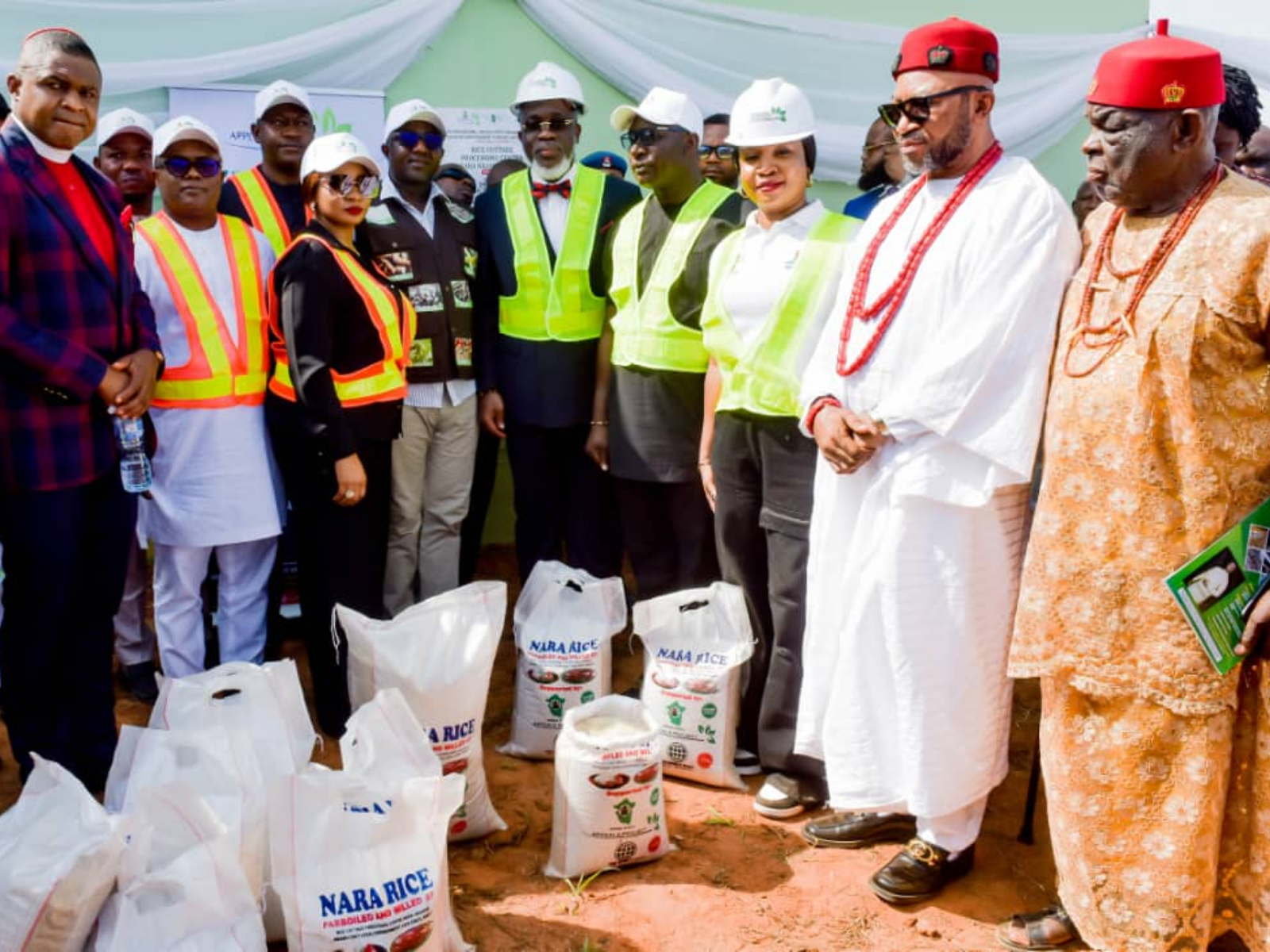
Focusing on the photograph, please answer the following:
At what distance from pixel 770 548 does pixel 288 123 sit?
259 centimetres

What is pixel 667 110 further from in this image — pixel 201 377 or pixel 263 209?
pixel 201 377

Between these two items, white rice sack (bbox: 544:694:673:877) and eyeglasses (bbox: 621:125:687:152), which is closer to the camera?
white rice sack (bbox: 544:694:673:877)

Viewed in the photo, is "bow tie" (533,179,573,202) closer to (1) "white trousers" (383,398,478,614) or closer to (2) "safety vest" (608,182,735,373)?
(2) "safety vest" (608,182,735,373)

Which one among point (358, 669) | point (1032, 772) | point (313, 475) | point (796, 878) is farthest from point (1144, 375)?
point (313, 475)

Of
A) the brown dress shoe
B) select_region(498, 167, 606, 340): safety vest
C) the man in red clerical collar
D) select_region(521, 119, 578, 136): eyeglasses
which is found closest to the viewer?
the brown dress shoe

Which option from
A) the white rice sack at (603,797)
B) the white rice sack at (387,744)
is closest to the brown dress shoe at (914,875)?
the white rice sack at (603,797)

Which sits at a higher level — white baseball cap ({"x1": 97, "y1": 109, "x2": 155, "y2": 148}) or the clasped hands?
white baseball cap ({"x1": 97, "y1": 109, "x2": 155, "y2": 148})

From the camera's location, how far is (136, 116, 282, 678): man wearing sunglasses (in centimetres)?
366

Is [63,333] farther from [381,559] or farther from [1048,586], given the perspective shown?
[1048,586]

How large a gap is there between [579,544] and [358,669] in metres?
1.52

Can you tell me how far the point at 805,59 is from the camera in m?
6.47

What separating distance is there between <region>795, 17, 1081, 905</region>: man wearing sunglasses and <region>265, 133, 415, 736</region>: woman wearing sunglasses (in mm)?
1463

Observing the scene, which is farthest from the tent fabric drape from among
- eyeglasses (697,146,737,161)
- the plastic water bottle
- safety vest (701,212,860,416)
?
the plastic water bottle

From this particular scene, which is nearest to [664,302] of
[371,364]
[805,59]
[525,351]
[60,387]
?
[525,351]
